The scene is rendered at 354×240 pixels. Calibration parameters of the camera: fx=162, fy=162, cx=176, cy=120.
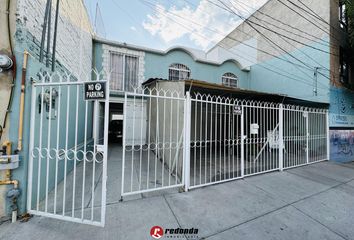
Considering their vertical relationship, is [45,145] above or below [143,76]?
below

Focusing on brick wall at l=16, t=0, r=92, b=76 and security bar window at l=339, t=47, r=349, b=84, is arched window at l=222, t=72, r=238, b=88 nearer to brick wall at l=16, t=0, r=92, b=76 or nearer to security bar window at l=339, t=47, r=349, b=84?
security bar window at l=339, t=47, r=349, b=84

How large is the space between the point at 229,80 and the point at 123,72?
7157mm

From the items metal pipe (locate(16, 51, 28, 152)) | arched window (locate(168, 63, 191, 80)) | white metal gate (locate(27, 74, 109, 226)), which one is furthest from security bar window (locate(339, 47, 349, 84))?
metal pipe (locate(16, 51, 28, 152))

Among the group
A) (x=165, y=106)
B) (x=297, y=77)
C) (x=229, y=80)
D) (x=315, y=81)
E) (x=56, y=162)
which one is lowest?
(x=56, y=162)

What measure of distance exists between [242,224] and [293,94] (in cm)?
933

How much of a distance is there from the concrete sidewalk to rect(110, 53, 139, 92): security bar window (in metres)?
7.12

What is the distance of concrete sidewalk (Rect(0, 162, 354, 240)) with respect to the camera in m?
2.29

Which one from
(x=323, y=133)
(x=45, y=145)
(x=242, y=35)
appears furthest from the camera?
(x=242, y=35)

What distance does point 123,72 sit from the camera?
9.01 meters

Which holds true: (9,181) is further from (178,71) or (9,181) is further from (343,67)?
(343,67)

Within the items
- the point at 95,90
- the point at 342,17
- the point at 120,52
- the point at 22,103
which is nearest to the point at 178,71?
the point at 120,52

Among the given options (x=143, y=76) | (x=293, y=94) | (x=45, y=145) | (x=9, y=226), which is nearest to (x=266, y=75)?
(x=293, y=94)

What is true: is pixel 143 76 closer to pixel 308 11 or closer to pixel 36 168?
pixel 36 168

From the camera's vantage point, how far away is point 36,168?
9.31 feet
